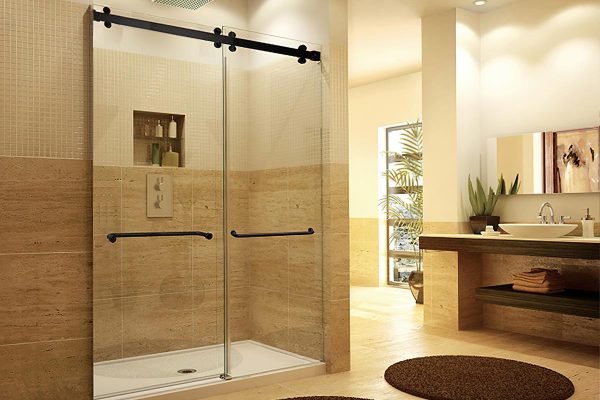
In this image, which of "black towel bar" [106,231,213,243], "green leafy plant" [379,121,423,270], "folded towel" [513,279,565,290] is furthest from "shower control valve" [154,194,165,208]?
"green leafy plant" [379,121,423,270]

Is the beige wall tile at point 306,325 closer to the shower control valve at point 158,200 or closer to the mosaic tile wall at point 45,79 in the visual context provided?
the shower control valve at point 158,200

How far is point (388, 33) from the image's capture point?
19.2 feet

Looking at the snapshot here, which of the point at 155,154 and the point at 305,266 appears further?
the point at 305,266

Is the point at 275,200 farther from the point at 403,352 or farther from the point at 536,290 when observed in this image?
the point at 536,290

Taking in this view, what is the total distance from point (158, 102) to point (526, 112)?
10.4ft

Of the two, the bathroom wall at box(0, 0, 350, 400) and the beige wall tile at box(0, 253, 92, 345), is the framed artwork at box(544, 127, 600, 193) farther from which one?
the beige wall tile at box(0, 253, 92, 345)

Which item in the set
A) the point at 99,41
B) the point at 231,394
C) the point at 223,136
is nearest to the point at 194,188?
the point at 223,136

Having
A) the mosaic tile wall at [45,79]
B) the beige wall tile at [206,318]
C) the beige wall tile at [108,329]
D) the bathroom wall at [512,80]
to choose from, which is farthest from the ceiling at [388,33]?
the beige wall tile at [108,329]

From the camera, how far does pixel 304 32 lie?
3.96 meters

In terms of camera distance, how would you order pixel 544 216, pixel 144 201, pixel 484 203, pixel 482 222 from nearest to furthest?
pixel 144 201 → pixel 544 216 → pixel 482 222 → pixel 484 203

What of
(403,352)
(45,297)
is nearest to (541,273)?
(403,352)

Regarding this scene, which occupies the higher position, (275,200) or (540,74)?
(540,74)

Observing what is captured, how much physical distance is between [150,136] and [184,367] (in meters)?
1.32

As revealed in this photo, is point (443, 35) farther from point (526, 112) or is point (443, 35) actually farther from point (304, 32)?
point (304, 32)
